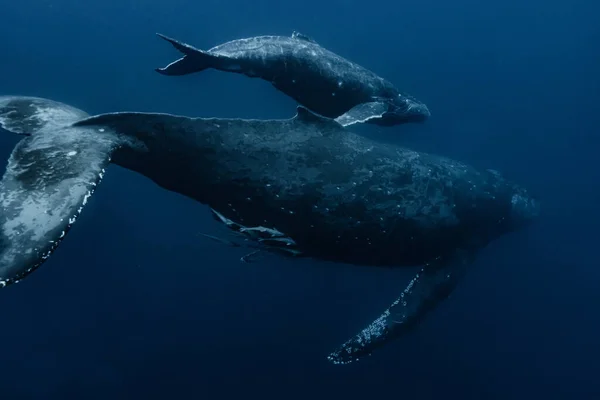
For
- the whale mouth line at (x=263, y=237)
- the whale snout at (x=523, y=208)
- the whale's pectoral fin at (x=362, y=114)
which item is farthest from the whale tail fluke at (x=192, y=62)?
the whale snout at (x=523, y=208)

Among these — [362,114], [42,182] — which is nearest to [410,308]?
[362,114]

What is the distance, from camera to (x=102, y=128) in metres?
5.43

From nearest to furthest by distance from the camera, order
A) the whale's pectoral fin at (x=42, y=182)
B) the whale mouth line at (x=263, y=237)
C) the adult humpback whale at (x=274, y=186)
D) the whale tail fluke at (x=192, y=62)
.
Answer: the whale's pectoral fin at (x=42, y=182), the adult humpback whale at (x=274, y=186), the whale mouth line at (x=263, y=237), the whale tail fluke at (x=192, y=62)

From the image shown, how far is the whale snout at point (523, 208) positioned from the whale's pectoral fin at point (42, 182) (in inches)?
373

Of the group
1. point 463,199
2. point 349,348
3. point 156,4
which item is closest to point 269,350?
point 349,348

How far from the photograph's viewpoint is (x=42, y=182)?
4.36m

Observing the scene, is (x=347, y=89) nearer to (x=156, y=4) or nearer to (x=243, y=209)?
(x=243, y=209)

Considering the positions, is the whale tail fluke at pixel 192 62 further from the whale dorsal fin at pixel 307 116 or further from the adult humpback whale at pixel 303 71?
the whale dorsal fin at pixel 307 116

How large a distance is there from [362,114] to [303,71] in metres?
1.46

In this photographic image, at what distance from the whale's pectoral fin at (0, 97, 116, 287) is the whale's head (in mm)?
6494

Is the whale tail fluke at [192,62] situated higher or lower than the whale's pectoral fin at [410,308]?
higher

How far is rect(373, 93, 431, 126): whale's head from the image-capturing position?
9930 mm

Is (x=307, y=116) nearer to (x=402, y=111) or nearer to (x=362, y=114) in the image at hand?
(x=362, y=114)

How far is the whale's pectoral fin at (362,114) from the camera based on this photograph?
7.55 metres
